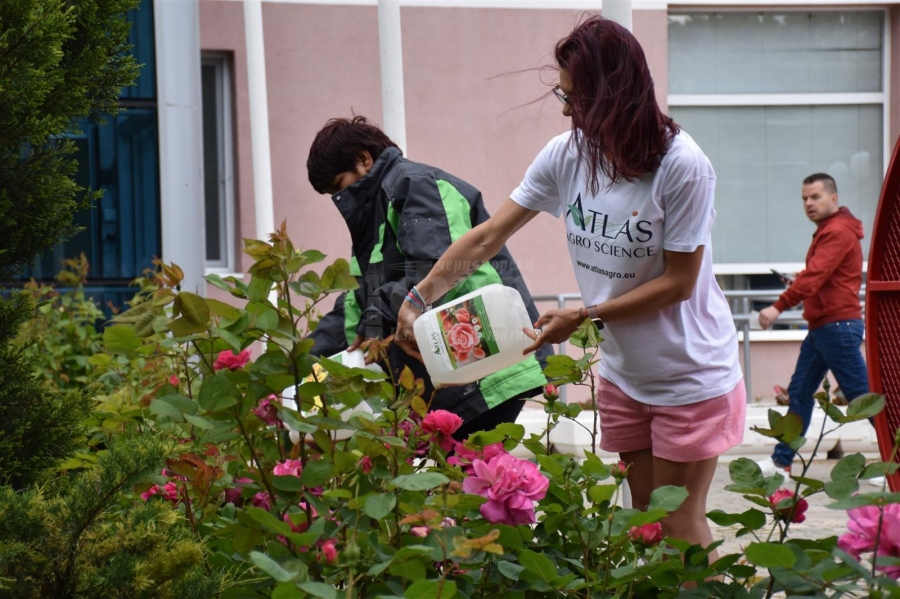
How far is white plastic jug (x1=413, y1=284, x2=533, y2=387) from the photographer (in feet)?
8.75

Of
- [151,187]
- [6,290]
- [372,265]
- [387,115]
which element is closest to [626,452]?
[372,265]

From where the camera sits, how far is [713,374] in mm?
2365

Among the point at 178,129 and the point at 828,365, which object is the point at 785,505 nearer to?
the point at 178,129

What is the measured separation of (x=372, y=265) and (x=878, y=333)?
1.38 meters

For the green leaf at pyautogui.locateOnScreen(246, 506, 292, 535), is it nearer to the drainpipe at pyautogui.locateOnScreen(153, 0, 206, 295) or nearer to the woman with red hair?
the woman with red hair

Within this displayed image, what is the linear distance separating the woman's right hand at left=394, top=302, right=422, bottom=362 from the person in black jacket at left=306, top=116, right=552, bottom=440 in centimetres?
13

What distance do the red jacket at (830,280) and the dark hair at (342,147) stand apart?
11.0ft

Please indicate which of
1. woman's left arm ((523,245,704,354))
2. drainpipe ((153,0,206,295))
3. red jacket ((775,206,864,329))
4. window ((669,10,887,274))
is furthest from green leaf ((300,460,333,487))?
window ((669,10,887,274))

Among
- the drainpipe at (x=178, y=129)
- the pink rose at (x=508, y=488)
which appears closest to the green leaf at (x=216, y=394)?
the pink rose at (x=508, y=488)

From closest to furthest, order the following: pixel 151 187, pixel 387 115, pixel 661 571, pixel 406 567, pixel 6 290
Answer: 1. pixel 406 567
2. pixel 661 571
3. pixel 6 290
4. pixel 387 115
5. pixel 151 187

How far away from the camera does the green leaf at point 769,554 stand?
1.38m

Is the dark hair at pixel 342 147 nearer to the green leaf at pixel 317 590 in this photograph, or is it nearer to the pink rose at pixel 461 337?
the pink rose at pixel 461 337

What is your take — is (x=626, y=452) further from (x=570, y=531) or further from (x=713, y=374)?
(x=570, y=531)

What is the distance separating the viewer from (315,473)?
156cm
